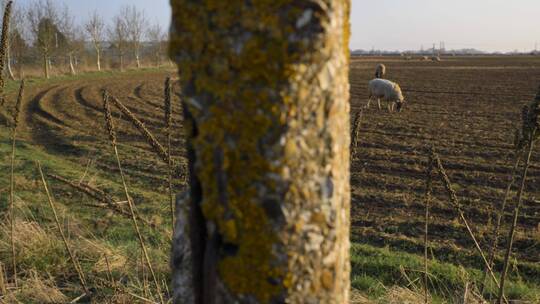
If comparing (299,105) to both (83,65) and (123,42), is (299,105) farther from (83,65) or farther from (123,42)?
(123,42)

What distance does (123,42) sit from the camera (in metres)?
53.3

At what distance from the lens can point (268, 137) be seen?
3.45ft

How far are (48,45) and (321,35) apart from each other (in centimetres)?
4086

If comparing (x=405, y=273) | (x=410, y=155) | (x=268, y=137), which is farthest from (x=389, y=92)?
(x=268, y=137)

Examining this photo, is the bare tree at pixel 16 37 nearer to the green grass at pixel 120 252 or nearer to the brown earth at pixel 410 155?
the brown earth at pixel 410 155

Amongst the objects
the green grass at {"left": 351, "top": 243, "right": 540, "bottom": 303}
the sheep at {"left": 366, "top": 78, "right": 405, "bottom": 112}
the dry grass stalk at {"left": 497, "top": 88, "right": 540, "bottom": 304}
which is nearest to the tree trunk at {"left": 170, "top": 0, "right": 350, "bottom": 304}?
the dry grass stalk at {"left": 497, "top": 88, "right": 540, "bottom": 304}

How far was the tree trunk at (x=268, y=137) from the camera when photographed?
1029 mm

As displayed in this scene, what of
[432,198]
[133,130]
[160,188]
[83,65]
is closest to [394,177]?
[432,198]

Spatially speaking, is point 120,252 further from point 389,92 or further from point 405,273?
point 389,92

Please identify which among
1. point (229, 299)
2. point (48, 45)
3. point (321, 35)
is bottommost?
point (229, 299)

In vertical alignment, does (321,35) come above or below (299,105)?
above

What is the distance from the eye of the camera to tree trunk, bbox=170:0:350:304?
3.38 ft

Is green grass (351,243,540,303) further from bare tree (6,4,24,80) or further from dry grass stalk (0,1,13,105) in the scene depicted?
bare tree (6,4,24,80)

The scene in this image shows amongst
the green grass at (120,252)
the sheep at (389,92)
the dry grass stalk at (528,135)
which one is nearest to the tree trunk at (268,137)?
the dry grass stalk at (528,135)
